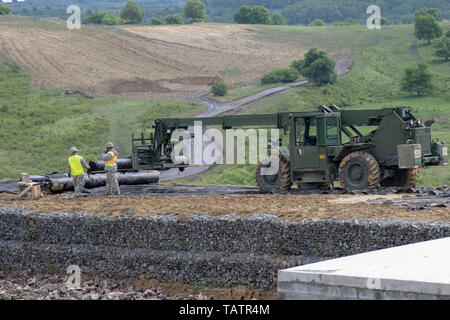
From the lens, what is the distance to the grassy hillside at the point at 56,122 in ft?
176

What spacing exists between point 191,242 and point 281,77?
2635 inches

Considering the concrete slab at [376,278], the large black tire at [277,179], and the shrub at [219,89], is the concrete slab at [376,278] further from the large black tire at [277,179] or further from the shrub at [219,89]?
the shrub at [219,89]

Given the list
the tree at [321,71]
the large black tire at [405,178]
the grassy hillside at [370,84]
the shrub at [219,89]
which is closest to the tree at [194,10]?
the grassy hillside at [370,84]

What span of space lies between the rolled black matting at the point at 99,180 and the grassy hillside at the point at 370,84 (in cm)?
1346

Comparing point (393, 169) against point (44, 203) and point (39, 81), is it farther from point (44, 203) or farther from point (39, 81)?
point (39, 81)

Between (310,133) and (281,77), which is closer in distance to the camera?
(310,133)

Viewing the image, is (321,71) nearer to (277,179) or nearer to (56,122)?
(56,122)

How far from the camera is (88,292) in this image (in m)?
15.6

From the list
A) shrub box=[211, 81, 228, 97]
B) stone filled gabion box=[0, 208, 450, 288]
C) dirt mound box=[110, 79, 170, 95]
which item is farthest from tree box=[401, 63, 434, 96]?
stone filled gabion box=[0, 208, 450, 288]

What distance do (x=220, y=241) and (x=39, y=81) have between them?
64713mm

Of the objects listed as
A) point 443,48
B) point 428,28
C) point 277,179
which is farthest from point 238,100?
point 277,179

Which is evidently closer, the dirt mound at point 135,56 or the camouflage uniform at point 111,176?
the camouflage uniform at point 111,176

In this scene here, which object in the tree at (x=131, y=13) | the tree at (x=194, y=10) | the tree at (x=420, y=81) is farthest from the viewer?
Result: the tree at (x=131, y=13)

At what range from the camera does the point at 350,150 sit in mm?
22172
